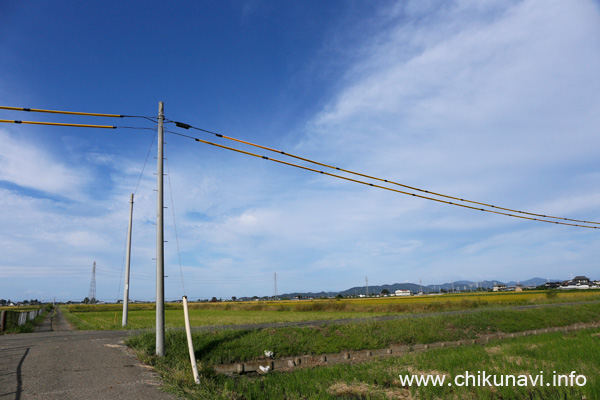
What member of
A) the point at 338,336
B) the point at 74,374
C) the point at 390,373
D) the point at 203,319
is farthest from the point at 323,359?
the point at 203,319

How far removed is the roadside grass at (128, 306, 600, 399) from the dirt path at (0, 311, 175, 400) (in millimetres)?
565

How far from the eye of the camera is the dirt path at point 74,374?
802 cm

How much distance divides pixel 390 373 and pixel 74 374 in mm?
8841

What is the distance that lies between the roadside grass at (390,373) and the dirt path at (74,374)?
22.3 inches

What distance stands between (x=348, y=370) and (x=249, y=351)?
4.42 metres

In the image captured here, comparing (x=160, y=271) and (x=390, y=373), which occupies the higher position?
(x=160, y=271)

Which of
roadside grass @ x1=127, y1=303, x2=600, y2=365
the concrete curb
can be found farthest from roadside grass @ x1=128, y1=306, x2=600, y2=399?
the concrete curb

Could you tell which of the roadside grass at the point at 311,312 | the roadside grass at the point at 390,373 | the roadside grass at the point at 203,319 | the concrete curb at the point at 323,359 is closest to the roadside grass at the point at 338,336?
the roadside grass at the point at 390,373

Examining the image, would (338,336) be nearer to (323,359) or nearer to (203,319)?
(323,359)

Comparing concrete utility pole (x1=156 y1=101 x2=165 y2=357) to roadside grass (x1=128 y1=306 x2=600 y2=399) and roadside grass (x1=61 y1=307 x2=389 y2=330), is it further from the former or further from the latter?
roadside grass (x1=61 y1=307 x2=389 y2=330)

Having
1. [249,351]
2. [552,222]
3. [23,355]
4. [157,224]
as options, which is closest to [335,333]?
[249,351]

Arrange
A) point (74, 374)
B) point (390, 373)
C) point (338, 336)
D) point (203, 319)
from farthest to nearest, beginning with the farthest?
point (203, 319) → point (338, 336) → point (390, 373) → point (74, 374)

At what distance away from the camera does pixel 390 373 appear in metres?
11.6

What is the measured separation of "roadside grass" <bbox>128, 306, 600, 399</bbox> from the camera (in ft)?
30.3
